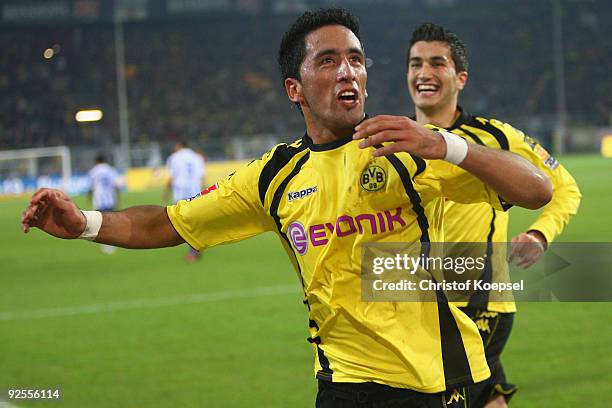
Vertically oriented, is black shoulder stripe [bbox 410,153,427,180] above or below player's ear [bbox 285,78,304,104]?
below

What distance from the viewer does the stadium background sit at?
8055 millimetres

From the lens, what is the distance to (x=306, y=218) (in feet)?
11.3

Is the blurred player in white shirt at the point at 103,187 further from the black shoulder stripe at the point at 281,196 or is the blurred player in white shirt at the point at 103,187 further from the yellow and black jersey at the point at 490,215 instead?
the black shoulder stripe at the point at 281,196

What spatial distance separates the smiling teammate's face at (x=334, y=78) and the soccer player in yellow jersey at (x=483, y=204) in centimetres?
182

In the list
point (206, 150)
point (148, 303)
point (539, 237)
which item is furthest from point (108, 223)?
point (206, 150)

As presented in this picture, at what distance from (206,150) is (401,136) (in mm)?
38735

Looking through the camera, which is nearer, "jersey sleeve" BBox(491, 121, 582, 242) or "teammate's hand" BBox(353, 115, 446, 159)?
"teammate's hand" BBox(353, 115, 446, 159)

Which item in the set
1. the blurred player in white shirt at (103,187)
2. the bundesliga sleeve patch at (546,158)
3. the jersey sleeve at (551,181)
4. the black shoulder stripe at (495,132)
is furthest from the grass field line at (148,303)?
the blurred player in white shirt at (103,187)

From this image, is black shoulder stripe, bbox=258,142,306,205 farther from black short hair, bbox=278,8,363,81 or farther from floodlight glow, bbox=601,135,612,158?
floodlight glow, bbox=601,135,612,158

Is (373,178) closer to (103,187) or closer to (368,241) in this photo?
(368,241)

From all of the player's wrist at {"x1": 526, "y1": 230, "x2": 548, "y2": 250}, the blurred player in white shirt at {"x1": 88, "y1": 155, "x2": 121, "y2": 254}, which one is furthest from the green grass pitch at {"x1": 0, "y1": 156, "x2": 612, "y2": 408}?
the blurred player in white shirt at {"x1": 88, "y1": 155, "x2": 121, "y2": 254}

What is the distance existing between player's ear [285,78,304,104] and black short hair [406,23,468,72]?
2.10 meters

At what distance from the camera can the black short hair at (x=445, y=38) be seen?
5.53 meters

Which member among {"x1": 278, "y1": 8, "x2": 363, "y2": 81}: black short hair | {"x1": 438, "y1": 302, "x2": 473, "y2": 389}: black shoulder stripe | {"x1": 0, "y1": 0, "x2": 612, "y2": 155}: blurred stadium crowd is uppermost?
{"x1": 0, "y1": 0, "x2": 612, "y2": 155}: blurred stadium crowd
